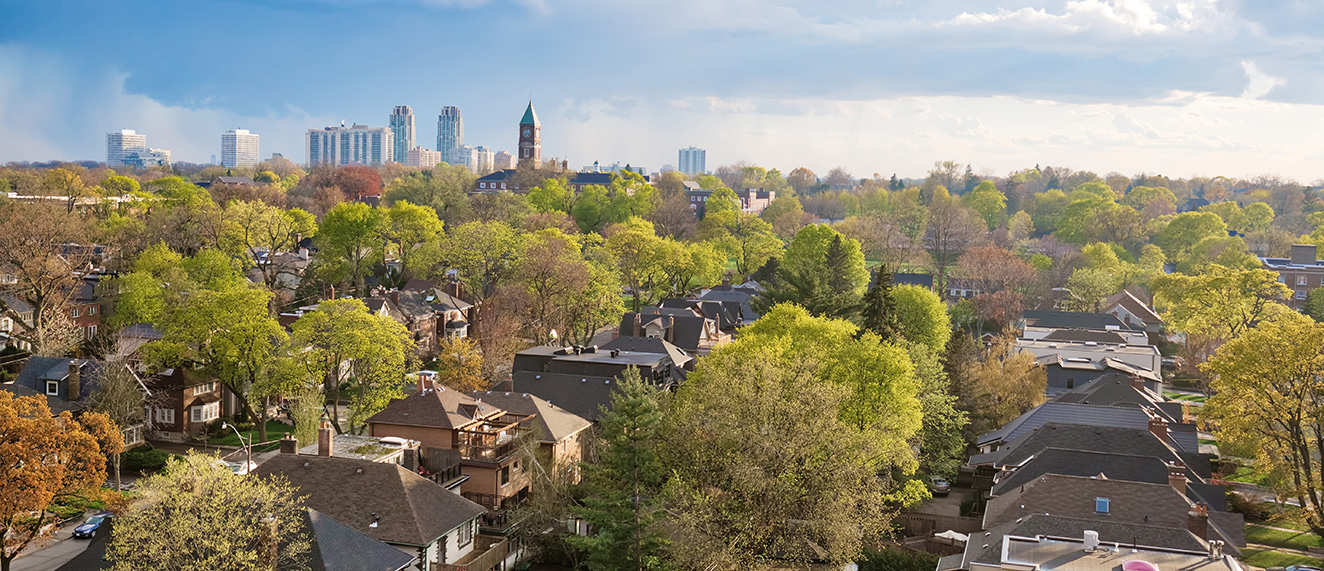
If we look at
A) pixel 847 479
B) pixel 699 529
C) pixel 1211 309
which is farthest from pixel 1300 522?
pixel 1211 309

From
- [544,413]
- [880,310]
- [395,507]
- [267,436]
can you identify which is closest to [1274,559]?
[880,310]

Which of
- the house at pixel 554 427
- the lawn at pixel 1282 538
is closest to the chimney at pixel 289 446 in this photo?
the house at pixel 554 427

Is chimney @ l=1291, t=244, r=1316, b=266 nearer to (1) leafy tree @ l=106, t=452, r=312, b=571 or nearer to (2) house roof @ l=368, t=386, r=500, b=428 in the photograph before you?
(2) house roof @ l=368, t=386, r=500, b=428

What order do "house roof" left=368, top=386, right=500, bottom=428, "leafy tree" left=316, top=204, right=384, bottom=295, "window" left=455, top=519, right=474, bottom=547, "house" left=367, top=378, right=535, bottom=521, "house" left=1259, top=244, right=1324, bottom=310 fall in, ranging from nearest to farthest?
"window" left=455, top=519, right=474, bottom=547
"house" left=367, top=378, right=535, bottom=521
"house roof" left=368, top=386, right=500, bottom=428
"leafy tree" left=316, top=204, right=384, bottom=295
"house" left=1259, top=244, right=1324, bottom=310

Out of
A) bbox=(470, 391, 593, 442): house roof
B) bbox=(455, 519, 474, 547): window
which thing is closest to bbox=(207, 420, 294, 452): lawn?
bbox=(470, 391, 593, 442): house roof

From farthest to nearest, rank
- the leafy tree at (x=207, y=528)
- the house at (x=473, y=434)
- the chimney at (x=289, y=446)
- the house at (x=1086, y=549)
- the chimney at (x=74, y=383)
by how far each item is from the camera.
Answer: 1. the chimney at (x=74, y=383)
2. the house at (x=473, y=434)
3. the chimney at (x=289, y=446)
4. the house at (x=1086, y=549)
5. the leafy tree at (x=207, y=528)

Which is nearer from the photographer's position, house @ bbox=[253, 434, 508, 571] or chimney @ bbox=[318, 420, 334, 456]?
house @ bbox=[253, 434, 508, 571]

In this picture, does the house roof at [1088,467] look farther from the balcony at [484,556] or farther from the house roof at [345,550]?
the house roof at [345,550]
